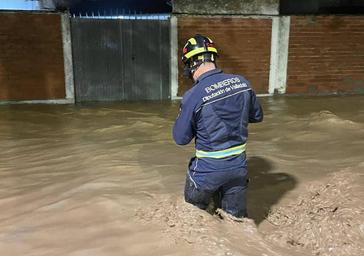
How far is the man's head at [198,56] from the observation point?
328cm

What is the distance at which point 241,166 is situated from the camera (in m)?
3.46

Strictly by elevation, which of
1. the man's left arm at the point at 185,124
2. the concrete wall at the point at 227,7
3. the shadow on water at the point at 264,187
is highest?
the concrete wall at the point at 227,7

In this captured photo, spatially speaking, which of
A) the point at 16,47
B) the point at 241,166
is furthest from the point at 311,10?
the point at 241,166

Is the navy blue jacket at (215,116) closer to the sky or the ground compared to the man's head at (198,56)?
closer to the ground

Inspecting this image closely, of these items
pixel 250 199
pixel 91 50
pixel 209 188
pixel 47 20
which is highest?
pixel 47 20

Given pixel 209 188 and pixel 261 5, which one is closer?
pixel 209 188

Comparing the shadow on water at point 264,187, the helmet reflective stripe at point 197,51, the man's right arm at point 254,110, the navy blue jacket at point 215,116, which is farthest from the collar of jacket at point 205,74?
the shadow on water at point 264,187

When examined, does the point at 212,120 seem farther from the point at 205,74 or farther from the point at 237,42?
the point at 237,42

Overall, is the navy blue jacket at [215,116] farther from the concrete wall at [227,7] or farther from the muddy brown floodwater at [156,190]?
the concrete wall at [227,7]

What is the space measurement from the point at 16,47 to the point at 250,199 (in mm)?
7171

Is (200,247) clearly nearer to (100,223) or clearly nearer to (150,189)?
(100,223)

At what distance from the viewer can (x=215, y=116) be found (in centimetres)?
326

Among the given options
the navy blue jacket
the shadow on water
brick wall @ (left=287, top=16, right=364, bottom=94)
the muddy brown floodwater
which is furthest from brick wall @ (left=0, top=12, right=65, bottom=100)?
the navy blue jacket

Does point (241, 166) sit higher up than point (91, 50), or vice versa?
point (91, 50)
